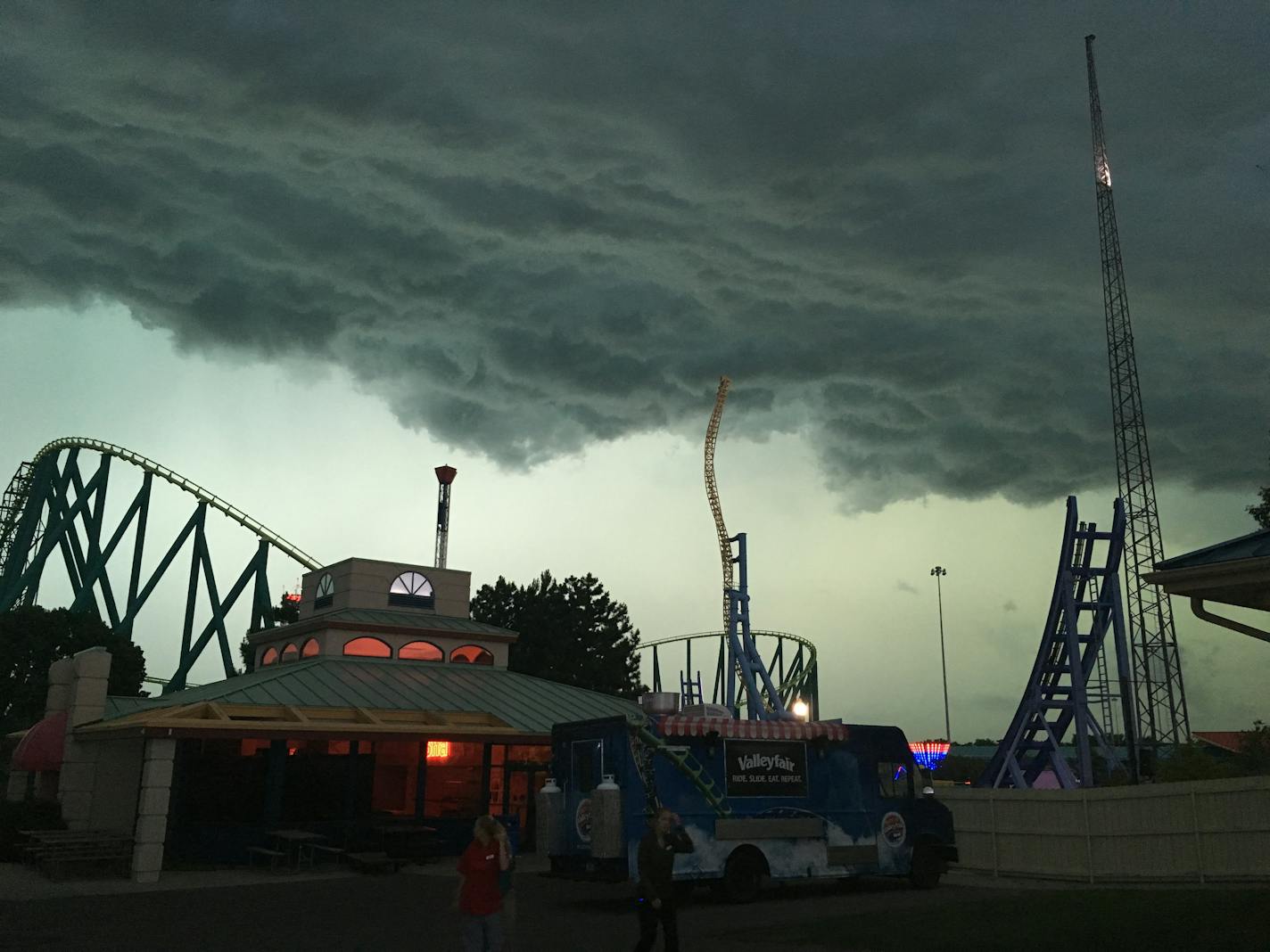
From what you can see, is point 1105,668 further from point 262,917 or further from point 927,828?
point 262,917

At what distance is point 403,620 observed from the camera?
35312 mm

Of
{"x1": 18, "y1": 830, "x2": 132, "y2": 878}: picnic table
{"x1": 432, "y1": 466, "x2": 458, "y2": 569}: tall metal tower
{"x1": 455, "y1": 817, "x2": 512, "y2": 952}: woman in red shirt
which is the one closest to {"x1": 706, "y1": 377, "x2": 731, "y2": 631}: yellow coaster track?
{"x1": 432, "y1": 466, "x2": 458, "y2": 569}: tall metal tower

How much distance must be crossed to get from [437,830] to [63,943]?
50.3 ft

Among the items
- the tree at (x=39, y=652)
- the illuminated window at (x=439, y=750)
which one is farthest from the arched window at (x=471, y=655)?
the tree at (x=39, y=652)

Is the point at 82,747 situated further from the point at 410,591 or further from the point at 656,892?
the point at 656,892

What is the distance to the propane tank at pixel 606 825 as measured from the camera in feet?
53.9

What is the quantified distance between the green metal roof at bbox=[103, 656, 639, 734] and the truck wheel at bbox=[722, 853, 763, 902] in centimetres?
1196

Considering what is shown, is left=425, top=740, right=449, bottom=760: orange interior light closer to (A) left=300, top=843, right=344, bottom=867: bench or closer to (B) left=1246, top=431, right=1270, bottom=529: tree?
(A) left=300, top=843, right=344, bottom=867: bench

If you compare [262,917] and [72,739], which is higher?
[72,739]

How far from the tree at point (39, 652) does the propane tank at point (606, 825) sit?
140 ft

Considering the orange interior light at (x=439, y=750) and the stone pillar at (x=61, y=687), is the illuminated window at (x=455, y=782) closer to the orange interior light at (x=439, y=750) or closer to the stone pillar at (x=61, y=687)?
the orange interior light at (x=439, y=750)

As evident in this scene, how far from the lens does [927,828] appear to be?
19844 millimetres

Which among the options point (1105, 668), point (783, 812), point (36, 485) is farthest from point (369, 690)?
point (36, 485)

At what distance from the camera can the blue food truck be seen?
56.0 feet
